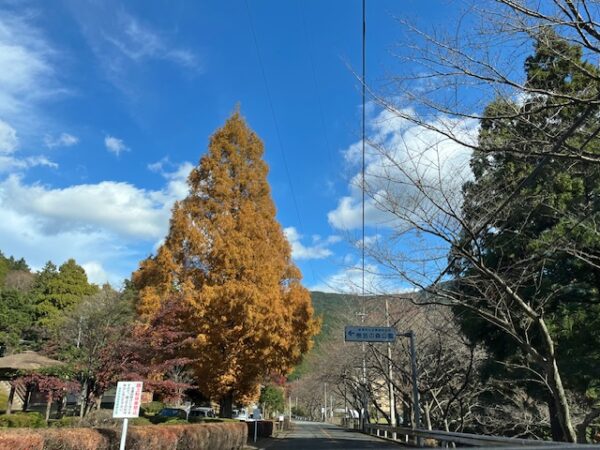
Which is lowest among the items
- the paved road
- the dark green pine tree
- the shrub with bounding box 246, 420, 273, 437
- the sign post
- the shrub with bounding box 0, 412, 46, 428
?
the paved road

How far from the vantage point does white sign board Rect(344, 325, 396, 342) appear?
1631 cm

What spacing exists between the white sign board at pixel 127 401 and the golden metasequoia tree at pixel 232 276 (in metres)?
6.92

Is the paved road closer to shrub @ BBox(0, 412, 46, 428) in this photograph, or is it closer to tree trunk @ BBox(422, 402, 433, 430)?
A: tree trunk @ BBox(422, 402, 433, 430)

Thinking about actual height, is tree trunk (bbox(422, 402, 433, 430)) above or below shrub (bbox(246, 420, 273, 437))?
above

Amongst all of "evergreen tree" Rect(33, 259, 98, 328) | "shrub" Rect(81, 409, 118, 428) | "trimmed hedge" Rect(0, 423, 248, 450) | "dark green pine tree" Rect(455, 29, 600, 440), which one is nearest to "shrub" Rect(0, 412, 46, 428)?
"shrub" Rect(81, 409, 118, 428)

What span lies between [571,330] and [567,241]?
4.04 meters

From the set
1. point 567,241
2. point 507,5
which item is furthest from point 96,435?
point 567,241

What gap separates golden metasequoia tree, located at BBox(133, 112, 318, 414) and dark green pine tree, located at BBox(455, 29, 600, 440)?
21.9 feet

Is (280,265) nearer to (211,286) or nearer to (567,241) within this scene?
(211,286)

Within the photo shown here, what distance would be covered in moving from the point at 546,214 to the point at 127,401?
38.4 ft

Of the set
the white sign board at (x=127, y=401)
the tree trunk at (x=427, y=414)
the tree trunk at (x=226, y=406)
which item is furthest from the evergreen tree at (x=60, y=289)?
the white sign board at (x=127, y=401)

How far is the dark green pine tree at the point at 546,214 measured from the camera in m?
7.80

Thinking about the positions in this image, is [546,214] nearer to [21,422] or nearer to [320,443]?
[21,422]

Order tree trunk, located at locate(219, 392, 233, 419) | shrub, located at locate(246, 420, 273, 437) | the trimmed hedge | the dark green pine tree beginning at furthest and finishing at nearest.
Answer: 1. shrub, located at locate(246, 420, 273, 437)
2. tree trunk, located at locate(219, 392, 233, 419)
3. the dark green pine tree
4. the trimmed hedge
